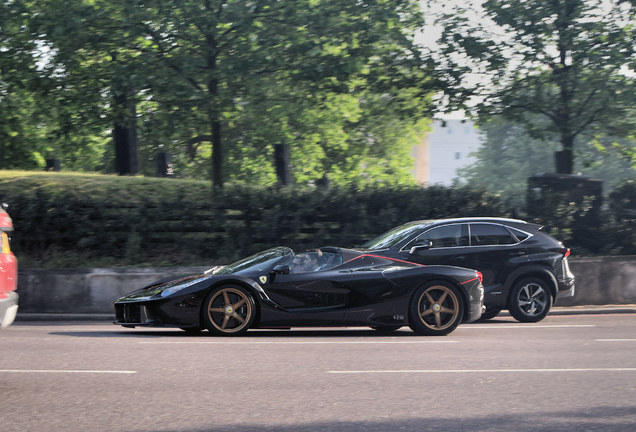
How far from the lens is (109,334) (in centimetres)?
1131

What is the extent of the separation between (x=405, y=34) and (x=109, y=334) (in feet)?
42.2

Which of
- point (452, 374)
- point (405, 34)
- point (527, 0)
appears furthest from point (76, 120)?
point (452, 374)

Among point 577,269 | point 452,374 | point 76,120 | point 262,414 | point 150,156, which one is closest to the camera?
point 262,414

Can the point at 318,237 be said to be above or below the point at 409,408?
above

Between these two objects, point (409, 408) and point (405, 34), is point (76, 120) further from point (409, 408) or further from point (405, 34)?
point (409, 408)

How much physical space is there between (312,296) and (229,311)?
1.10 m

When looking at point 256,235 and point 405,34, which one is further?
point 405,34

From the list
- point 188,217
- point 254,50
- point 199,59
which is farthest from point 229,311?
point 254,50

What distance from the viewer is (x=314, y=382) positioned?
7.36 metres

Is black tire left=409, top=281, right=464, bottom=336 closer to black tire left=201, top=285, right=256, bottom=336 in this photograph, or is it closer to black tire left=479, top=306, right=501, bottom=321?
black tire left=201, top=285, right=256, bottom=336

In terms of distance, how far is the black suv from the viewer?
44.4 feet

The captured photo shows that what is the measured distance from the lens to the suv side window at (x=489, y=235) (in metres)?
13.8

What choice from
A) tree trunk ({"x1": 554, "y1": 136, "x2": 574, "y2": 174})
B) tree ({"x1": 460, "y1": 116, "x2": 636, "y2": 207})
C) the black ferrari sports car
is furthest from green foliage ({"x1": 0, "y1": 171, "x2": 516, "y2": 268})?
tree ({"x1": 460, "y1": 116, "x2": 636, "y2": 207})

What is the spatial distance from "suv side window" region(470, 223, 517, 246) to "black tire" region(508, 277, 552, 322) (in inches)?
28.4
